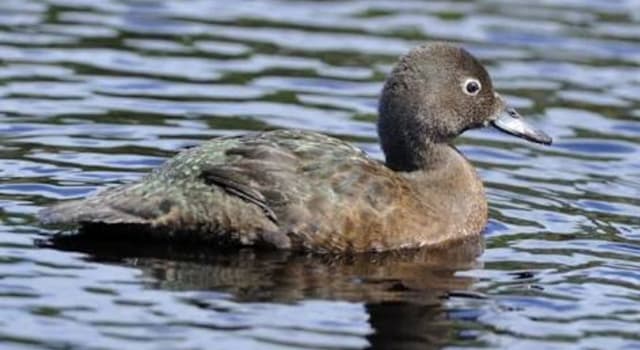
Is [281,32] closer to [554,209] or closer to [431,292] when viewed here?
[554,209]

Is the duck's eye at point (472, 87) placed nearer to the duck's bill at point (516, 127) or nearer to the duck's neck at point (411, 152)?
the duck's bill at point (516, 127)

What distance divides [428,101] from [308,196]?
1504mm

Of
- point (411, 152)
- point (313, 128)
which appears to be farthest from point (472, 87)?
point (313, 128)

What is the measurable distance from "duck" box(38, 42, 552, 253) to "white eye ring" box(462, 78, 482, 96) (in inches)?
13.5

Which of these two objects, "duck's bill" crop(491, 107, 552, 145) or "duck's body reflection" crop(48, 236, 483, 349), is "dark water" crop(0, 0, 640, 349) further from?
"duck's bill" crop(491, 107, 552, 145)

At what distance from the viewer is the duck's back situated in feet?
41.1

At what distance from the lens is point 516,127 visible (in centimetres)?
1427

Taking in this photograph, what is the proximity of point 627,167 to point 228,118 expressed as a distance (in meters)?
3.47

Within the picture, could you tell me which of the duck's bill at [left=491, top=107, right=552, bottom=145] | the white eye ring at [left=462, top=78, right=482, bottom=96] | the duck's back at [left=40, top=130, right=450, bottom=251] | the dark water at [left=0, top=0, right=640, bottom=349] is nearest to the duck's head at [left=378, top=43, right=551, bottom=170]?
the white eye ring at [left=462, top=78, right=482, bottom=96]

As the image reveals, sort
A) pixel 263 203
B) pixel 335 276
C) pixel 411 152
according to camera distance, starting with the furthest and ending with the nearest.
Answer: pixel 411 152 → pixel 263 203 → pixel 335 276

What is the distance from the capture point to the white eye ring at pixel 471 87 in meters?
13.9

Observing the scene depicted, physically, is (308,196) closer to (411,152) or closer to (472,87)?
(411,152)

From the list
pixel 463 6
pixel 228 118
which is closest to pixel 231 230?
pixel 228 118

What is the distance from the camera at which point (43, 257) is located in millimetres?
11961
